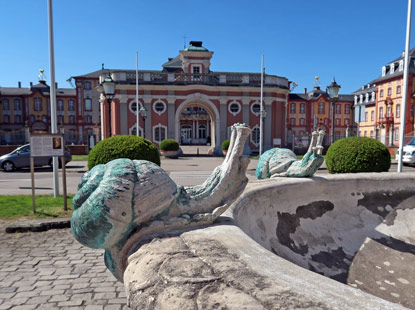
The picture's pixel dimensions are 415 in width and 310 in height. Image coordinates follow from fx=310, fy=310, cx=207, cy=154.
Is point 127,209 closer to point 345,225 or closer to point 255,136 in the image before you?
point 345,225

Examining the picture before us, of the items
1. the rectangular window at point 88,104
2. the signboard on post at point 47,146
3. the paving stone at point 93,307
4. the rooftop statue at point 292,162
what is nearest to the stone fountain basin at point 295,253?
the rooftop statue at point 292,162

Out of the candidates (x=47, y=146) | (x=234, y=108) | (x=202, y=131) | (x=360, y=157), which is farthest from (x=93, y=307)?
(x=202, y=131)

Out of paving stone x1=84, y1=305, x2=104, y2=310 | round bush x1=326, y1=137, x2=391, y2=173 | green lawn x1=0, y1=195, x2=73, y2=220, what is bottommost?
green lawn x1=0, y1=195, x2=73, y2=220

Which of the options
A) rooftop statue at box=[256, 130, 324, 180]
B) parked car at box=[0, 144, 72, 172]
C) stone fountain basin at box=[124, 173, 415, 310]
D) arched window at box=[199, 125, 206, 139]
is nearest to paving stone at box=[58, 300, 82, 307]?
stone fountain basin at box=[124, 173, 415, 310]

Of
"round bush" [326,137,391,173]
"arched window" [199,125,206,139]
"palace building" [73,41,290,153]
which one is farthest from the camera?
"arched window" [199,125,206,139]

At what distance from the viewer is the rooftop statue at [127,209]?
6.28 ft

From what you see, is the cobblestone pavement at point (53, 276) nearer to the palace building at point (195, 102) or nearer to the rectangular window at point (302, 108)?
the palace building at point (195, 102)

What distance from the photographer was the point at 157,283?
4.88 ft

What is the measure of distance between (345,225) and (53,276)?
3829mm

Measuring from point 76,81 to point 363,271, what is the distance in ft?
191

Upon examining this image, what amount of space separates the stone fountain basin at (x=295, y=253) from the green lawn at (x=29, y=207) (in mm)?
5279

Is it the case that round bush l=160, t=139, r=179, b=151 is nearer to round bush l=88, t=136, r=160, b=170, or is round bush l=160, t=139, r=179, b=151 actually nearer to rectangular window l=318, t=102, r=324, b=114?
round bush l=88, t=136, r=160, b=170

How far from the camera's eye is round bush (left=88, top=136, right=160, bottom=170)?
796cm

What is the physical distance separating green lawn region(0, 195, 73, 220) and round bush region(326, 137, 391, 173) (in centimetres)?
712
